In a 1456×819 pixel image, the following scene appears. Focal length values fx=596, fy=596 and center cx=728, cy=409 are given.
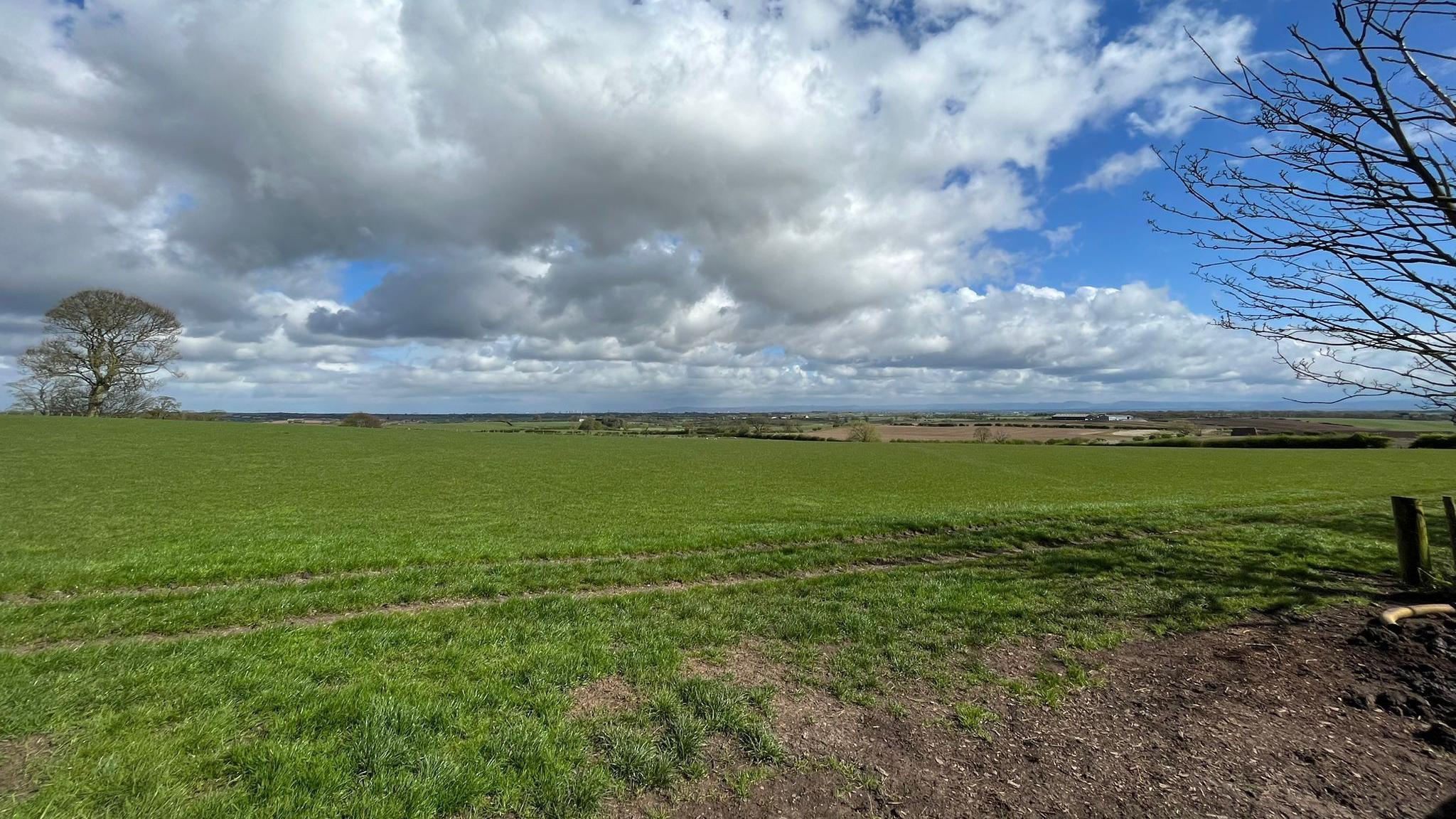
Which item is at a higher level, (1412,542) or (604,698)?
(1412,542)

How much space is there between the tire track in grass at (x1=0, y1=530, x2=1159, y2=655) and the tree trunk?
70.0m

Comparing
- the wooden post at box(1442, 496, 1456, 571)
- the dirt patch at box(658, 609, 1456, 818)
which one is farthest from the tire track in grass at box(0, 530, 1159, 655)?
the wooden post at box(1442, 496, 1456, 571)

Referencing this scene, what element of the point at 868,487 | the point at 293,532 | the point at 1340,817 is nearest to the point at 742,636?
the point at 1340,817

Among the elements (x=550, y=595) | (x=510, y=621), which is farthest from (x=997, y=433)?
(x=510, y=621)

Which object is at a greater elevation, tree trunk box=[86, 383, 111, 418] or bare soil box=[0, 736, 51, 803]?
tree trunk box=[86, 383, 111, 418]

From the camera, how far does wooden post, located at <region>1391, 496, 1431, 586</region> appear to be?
821cm

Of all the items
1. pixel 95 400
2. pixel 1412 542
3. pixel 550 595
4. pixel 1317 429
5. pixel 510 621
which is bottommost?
pixel 1317 429

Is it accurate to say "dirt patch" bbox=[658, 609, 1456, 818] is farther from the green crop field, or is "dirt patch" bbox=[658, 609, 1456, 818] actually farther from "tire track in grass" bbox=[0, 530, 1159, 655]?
"tire track in grass" bbox=[0, 530, 1159, 655]

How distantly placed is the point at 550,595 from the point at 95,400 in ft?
243

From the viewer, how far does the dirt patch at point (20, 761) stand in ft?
12.4

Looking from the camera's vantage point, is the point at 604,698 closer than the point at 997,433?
Yes

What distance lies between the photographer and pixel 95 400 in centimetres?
5603

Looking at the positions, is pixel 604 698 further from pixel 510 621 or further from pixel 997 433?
pixel 997 433

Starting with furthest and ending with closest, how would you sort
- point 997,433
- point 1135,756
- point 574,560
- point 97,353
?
point 997,433, point 97,353, point 574,560, point 1135,756
